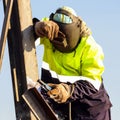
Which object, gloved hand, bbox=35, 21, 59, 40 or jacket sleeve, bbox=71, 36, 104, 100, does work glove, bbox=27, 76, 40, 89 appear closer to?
gloved hand, bbox=35, 21, 59, 40

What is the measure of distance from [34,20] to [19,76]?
0.54 meters

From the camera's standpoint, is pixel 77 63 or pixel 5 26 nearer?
pixel 5 26

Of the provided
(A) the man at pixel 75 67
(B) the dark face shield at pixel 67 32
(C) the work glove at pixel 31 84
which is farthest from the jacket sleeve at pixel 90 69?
(C) the work glove at pixel 31 84

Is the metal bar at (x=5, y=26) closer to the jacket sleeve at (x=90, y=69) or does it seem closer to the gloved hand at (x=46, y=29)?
the gloved hand at (x=46, y=29)

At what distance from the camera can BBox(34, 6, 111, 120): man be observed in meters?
4.29

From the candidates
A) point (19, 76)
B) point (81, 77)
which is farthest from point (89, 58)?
point (19, 76)

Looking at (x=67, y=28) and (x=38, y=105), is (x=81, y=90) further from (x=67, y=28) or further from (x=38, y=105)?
(x=38, y=105)

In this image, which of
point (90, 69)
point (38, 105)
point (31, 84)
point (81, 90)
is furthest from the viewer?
point (90, 69)

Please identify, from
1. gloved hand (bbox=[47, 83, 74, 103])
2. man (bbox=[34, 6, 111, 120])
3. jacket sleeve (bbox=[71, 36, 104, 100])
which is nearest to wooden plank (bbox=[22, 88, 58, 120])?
gloved hand (bbox=[47, 83, 74, 103])

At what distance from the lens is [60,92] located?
384cm

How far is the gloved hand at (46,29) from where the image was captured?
3.85 metres

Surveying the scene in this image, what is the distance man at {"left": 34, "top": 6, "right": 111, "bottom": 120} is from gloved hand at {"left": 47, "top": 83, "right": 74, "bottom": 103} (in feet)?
0.20


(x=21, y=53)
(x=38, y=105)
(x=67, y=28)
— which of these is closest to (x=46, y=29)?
(x=21, y=53)

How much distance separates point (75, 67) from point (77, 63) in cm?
4
